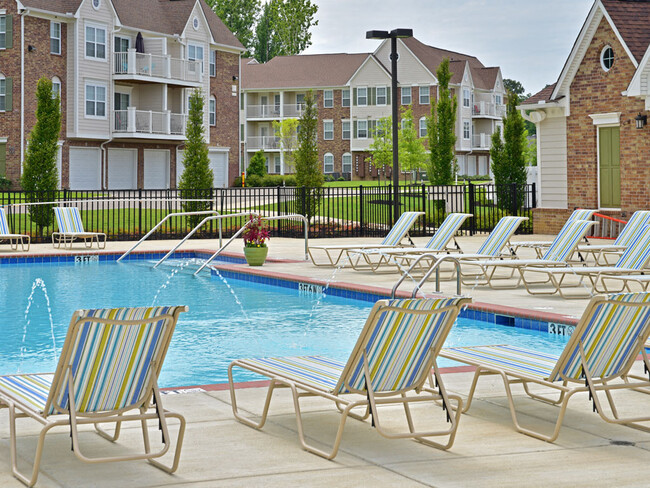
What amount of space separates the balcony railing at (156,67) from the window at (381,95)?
71.7ft

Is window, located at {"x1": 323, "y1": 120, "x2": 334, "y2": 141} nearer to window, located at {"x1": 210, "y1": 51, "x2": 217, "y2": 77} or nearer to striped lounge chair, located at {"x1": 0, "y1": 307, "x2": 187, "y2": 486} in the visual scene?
window, located at {"x1": 210, "y1": 51, "x2": 217, "y2": 77}

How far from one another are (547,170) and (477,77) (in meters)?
47.2

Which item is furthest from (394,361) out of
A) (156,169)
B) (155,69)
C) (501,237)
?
(156,169)

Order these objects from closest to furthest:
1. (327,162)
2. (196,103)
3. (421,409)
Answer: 1. (421,409)
2. (196,103)
3. (327,162)

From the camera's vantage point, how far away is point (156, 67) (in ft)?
145

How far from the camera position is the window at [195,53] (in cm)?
4741

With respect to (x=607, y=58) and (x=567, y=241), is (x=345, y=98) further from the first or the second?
(x=567, y=241)

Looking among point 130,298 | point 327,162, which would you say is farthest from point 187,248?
point 327,162

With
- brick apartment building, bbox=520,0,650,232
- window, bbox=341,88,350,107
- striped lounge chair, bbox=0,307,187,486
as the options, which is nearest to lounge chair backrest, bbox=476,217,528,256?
brick apartment building, bbox=520,0,650,232

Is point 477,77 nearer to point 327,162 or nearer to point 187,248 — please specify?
point 327,162

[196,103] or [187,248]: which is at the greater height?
[196,103]

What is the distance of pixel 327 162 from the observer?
69.5 meters

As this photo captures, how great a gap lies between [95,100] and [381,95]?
95.0 ft

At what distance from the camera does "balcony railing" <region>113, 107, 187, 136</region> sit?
140 ft
